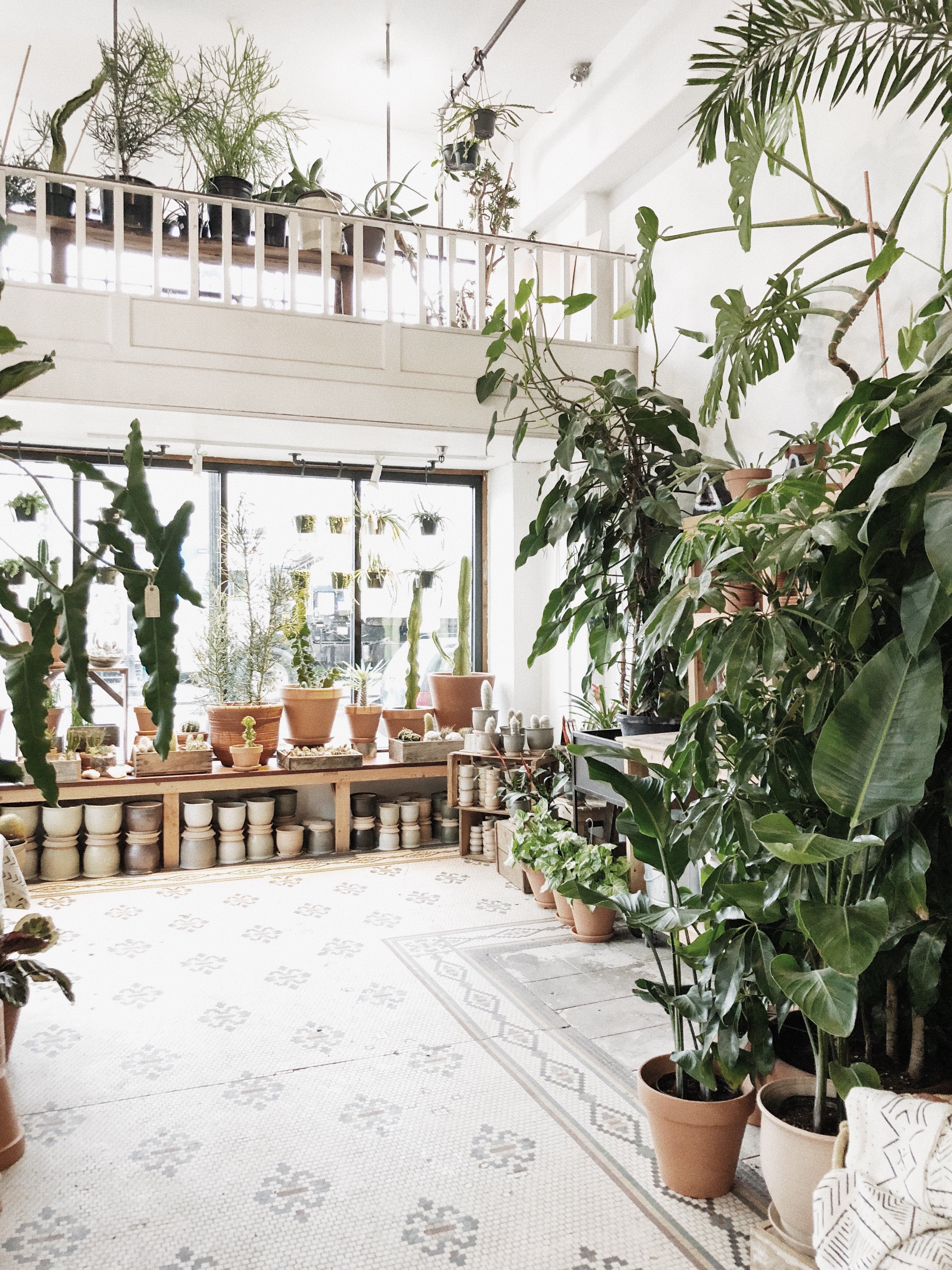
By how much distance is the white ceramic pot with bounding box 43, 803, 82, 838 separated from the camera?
452cm

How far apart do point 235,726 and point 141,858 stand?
2.73ft

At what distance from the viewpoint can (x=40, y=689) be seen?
1.55 metres

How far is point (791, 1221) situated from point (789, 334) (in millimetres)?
2268

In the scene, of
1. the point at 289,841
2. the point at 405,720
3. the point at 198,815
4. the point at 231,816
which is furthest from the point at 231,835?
the point at 405,720

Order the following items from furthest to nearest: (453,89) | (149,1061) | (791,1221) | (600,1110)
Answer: (453,89) → (149,1061) → (600,1110) → (791,1221)

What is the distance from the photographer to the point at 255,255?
4121mm

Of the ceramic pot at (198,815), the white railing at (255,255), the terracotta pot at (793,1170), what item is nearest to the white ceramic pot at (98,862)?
the ceramic pot at (198,815)

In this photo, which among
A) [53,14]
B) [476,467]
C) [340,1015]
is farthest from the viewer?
[476,467]

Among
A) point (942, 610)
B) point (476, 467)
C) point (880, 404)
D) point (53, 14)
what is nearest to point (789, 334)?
point (880, 404)

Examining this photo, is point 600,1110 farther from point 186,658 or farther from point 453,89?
point 453,89

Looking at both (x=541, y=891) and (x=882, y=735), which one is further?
(x=541, y=891)

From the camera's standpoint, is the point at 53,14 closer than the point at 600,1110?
No

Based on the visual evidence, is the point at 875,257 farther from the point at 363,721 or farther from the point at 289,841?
the point at 289,841

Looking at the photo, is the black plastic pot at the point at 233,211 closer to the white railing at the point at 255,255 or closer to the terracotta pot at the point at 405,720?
the white railing at the point at 255,255
